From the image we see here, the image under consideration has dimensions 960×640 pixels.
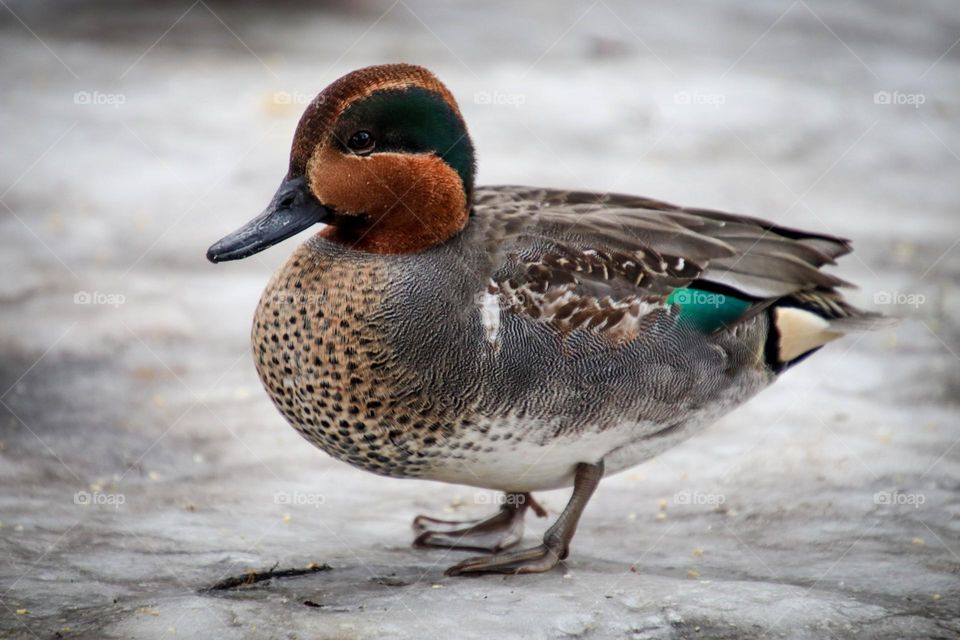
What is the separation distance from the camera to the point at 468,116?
7.09 metres

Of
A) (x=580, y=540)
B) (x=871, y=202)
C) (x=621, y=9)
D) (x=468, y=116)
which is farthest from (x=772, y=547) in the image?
(x=621, y=9)

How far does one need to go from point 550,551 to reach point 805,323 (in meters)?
1.07

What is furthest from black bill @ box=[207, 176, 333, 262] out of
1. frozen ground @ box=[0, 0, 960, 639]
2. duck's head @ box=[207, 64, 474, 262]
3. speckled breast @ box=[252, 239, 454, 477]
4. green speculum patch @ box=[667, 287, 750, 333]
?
green speculum patch @ box=[667, 287, 750, 333]

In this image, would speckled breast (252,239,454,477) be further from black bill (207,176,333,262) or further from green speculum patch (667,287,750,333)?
green speculum patch (667,287,750,333)

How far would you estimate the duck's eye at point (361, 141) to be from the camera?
10.4ft

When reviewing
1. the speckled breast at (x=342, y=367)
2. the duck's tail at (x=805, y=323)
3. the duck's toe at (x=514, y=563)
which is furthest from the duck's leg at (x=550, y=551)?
the duck's tail at (x=805, y=323)

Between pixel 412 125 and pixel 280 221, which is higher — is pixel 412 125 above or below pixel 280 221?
above

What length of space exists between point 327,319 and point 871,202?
159 inches

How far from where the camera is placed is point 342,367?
10.4 ft

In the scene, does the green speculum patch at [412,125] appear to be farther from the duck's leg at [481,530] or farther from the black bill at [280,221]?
the duck's leg at [481,530]

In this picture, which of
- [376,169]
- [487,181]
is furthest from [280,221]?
[487,181]

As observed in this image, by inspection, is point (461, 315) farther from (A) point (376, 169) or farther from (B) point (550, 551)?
(B) point (550, 551)

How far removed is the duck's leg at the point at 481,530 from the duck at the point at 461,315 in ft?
0.74

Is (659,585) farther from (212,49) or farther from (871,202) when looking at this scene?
(212,49)
